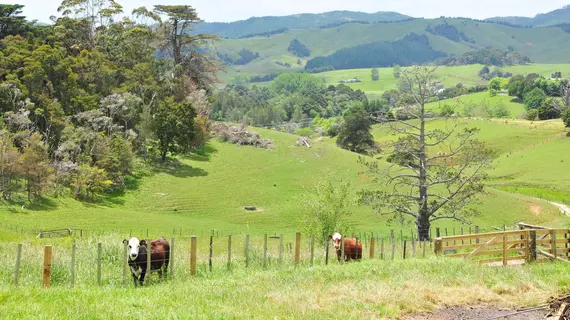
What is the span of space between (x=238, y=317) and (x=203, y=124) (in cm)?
6654

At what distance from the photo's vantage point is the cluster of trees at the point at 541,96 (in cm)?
13588

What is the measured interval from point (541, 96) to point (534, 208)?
116 metres

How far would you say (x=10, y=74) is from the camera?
6588 centimetres

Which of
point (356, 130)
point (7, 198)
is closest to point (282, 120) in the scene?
point (356, 130)

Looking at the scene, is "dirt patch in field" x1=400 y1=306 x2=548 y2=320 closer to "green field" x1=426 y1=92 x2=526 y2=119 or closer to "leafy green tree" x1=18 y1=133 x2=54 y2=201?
"leafy green tree" x1=18 y1=133 x2=54 y2=201

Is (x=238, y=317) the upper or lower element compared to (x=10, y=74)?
lower

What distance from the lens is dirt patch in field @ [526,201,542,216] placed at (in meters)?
63.8

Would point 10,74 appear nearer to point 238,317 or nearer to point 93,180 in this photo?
point 93,180

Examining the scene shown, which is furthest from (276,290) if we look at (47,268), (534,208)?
(534,208)

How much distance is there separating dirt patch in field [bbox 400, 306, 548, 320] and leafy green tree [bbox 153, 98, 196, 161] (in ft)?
186

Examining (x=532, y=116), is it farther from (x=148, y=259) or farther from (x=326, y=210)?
(x=148, y=259)

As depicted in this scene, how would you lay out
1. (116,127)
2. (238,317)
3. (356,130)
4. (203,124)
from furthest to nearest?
(356,130)
(203,124)
(116,127)
(238,317)

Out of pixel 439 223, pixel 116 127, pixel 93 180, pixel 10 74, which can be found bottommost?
pixel 439 223

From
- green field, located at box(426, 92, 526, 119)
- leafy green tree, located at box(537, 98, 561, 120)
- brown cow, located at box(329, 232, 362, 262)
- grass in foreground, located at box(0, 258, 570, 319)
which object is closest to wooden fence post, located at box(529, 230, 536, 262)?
grass in foreground, located at box(0, 258, 570, 319)
